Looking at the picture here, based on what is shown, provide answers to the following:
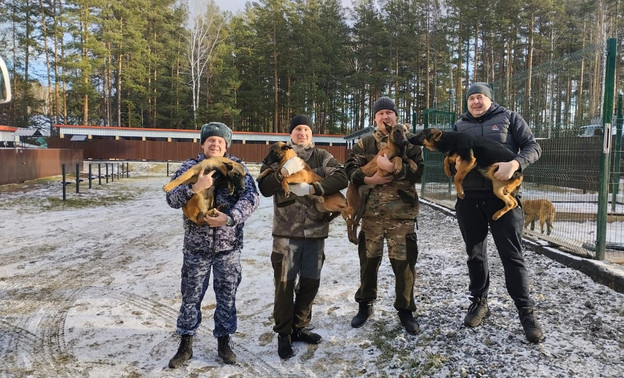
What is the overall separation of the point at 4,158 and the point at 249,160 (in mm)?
19249

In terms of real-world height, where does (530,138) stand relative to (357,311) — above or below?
above

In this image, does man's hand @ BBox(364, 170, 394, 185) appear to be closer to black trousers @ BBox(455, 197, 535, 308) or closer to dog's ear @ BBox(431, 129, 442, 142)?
dog's ear @ BBox(431, 129, 442, 142)

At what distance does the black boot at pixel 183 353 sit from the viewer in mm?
2845

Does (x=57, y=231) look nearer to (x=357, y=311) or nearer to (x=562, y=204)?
(x=357, y=311)

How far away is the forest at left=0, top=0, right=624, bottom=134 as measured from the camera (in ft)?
103

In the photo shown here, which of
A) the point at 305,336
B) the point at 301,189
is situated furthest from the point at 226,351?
the point at 301,189

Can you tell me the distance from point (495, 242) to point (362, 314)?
4.25ft

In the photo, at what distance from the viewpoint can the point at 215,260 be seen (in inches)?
116

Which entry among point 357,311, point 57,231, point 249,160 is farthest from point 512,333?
point 249,160

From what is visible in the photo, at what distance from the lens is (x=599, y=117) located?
475 cm

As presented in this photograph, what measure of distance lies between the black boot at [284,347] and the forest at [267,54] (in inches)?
1213

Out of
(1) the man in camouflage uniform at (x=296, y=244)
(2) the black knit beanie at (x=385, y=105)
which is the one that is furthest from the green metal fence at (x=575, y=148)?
(1) the man in camouflage uniform at (x=296, y=244)

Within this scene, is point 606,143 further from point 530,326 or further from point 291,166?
point 291,166

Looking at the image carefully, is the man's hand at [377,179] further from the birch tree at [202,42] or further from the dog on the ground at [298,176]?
the birch tree at [202,42]
